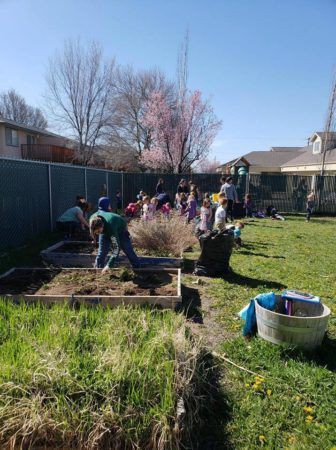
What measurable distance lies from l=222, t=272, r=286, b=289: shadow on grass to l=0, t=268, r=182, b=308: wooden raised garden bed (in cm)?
111

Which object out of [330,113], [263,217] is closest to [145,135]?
[330,113]

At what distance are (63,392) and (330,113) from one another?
90.1ft

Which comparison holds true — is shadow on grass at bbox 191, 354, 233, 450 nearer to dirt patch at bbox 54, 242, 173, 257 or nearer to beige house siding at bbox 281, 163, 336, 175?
dirt patch at bbox 54, 242, 173, 257

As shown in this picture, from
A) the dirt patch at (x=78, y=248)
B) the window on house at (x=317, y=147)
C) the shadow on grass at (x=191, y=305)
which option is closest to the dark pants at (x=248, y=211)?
the dirt patch at (x=78, y=248)

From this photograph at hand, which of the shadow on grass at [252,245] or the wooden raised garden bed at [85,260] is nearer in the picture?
the wooden raised garden bed at [85,260]

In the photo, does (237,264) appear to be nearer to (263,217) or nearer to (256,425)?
(256,425)

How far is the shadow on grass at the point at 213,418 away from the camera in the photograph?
8.13 ft

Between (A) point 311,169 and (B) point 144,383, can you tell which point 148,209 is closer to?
(B) point 144,383

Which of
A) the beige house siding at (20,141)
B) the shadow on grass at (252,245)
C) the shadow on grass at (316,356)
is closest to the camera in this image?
the shadow on grass at (316,356)

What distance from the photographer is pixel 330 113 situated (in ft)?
81.5

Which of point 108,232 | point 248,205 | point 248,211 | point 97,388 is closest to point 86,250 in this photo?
point 108,232

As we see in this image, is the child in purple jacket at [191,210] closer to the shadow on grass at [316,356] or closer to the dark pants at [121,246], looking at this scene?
the dark pants at [121,246]

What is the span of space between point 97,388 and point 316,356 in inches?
92.9

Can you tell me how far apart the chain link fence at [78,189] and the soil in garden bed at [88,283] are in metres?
2.55
